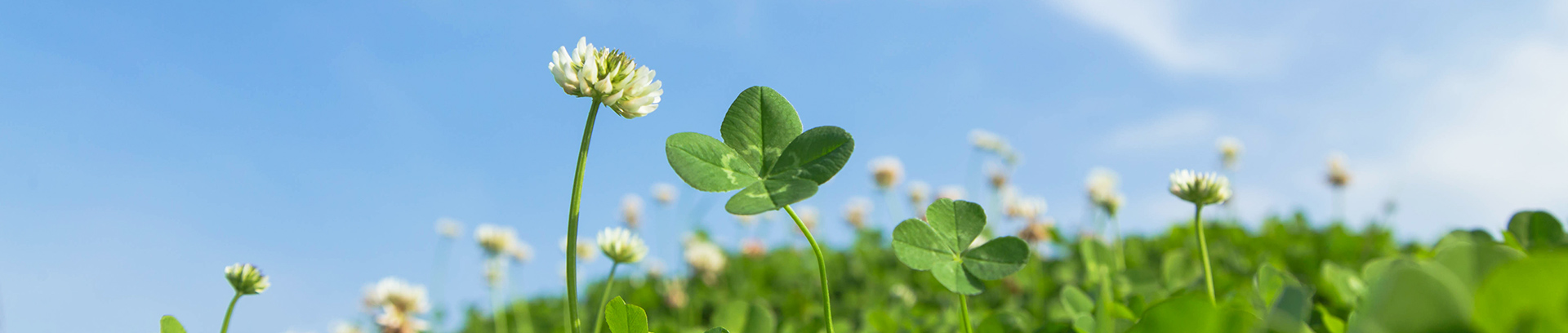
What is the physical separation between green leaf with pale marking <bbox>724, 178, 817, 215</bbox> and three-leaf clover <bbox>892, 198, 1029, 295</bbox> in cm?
13

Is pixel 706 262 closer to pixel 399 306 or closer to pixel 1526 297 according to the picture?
pixel 399 306

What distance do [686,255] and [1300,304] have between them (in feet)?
10.3

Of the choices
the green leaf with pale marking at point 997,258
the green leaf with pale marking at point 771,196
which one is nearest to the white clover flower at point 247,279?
the green leaf with pale marking at point 771,196

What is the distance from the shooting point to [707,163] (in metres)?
0.70

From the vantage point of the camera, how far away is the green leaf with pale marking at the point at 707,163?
672 millimetres

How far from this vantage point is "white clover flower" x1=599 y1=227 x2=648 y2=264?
1.19 m

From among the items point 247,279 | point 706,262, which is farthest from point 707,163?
point 706,262

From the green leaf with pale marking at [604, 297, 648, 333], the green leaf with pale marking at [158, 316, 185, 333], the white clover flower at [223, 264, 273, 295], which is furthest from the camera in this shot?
the white clover flower at [223, 264, 273, 295]

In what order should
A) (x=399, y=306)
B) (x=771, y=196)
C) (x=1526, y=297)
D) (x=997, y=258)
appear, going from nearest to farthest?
1. (x=1526, y=297)
2. (x=771, y=196)
3. (x=997, y=258)
4. (x=399, y=306)

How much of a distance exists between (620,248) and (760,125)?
0.54 metres

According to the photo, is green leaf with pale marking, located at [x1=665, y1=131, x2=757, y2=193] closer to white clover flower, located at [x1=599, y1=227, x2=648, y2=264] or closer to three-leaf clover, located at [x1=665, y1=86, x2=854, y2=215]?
three-leaf clover, located at [x1=665, y1=86, x2=854, y2=215]

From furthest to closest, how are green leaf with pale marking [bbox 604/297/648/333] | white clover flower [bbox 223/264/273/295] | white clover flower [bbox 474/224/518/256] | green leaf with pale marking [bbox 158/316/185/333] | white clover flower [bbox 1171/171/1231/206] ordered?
white clover flower [bbox 474/224/518/256]
white clover flower [bbox 1171/171/1231/206]
white clover flower [bbox 223/264/273/295]
green leaf with pale marking [bbox 158/316/185/333]
green leaf with pale marking [bbox 604/297/648/333]

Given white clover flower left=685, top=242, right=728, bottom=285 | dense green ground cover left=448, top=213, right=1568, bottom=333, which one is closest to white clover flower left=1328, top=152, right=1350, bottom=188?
dense green ground cover left=448, top=213, right=1568, bottom=333

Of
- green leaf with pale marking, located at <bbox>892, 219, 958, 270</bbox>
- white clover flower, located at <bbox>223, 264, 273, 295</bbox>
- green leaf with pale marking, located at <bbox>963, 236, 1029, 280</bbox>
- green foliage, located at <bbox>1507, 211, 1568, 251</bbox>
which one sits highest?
white clover flower, located at <bbox>223, 264, 273, 295</bbox>
